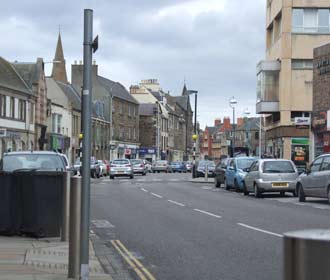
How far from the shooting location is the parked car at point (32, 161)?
16.2 metres

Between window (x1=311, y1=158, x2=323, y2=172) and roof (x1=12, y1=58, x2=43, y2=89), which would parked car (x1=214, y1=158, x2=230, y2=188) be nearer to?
window (x1=311, y1=158, x2=323, y2=172)

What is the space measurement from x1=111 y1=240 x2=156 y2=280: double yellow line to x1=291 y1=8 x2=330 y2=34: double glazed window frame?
4214 centimetres

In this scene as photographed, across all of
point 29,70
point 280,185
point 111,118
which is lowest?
point 280,185

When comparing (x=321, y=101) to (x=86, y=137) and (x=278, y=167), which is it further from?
(x=86, y=137)

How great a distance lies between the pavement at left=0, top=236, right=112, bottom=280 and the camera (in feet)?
27.1

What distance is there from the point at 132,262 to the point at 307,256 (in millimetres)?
7010

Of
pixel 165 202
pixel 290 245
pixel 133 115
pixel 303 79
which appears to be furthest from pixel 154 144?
pixel 290 245

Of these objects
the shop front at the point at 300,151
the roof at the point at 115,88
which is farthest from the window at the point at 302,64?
the roof at the point at 115,88

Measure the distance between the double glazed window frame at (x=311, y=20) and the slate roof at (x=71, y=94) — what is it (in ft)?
98.5

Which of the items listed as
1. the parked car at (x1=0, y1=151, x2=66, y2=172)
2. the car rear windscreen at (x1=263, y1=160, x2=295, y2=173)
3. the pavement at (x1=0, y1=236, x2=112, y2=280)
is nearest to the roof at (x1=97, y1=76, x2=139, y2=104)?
the car rear windscreen at (x1=263, y1=160, x2=295, y2=173)

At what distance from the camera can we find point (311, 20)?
168 feet

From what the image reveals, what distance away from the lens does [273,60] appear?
2148 inches

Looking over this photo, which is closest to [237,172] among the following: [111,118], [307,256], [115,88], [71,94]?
[307,256]

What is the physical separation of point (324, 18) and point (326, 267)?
50.7 m
